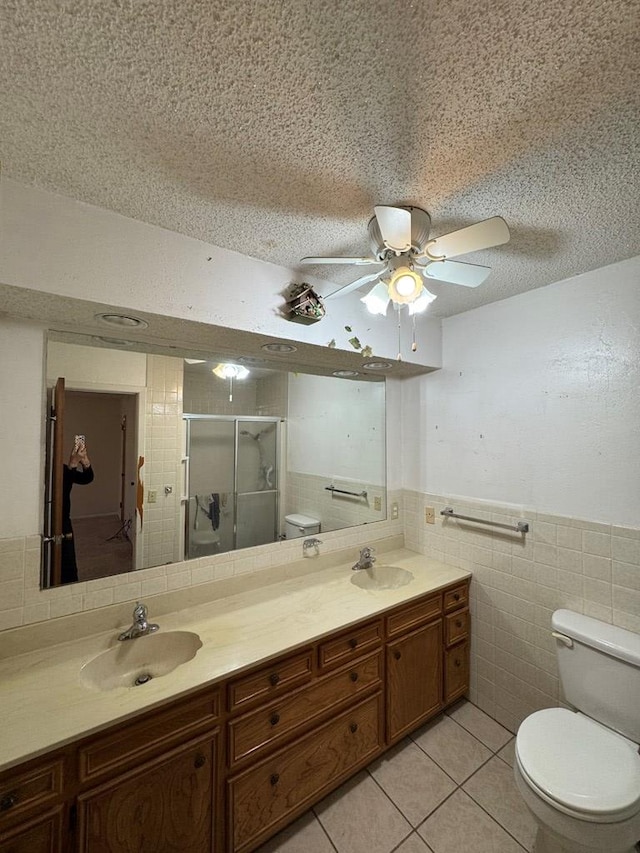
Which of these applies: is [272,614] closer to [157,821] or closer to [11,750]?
[157,821]

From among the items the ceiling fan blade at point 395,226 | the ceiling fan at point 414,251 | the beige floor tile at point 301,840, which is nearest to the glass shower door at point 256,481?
the ceiling fan at point 414,251

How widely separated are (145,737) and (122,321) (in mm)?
1462

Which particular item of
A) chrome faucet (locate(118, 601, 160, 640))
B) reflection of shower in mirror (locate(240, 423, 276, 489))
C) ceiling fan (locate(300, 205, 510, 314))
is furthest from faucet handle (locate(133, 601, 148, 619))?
ceiling fan (locate(300, 205, 510, 314))

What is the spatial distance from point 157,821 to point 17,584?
93cm

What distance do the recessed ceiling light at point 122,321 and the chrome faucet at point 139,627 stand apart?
119 centimetres

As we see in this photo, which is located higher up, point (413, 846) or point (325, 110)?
point (325, 110)

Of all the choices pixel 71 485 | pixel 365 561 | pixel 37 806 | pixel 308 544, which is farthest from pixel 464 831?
pixel 71 485

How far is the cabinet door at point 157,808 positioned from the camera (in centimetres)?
101

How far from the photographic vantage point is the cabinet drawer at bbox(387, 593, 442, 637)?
1687mm

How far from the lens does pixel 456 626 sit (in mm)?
1983

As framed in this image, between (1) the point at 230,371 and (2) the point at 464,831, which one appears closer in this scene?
(2) the point at 464,831

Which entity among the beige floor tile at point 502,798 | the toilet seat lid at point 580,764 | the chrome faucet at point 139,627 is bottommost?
the beige floor tile at point 502,798

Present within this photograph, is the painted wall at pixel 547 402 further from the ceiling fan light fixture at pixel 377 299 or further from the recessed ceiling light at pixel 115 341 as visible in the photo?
the recessed ceiling light at pixel 115 341

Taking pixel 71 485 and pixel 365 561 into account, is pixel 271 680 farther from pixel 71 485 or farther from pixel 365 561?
pixel 71 485
